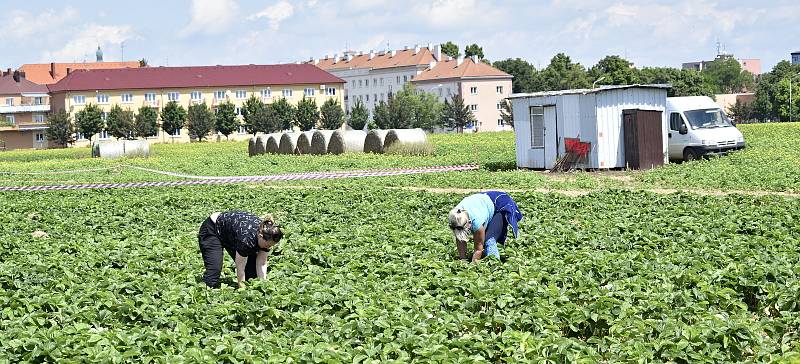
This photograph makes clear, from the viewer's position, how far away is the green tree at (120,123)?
115m

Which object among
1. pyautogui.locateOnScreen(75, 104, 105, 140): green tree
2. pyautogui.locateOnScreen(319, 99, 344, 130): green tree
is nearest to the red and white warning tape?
pyautogui.locateOnScreen(75, 104, 105, 140): green tree

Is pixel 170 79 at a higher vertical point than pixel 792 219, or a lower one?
higher

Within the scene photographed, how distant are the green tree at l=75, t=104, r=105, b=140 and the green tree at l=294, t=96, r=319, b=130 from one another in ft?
67.7

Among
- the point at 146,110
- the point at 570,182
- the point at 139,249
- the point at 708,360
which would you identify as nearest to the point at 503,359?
the point at 708,360

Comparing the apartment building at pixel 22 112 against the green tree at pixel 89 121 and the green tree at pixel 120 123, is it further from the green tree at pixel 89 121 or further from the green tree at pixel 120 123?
the green tree at pixel 120 123

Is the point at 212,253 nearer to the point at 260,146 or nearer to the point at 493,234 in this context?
the point at 493,234

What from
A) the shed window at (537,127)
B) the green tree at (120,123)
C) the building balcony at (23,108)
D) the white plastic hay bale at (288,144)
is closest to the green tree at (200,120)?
the green tree at (120,123)

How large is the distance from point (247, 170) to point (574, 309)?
32.0m

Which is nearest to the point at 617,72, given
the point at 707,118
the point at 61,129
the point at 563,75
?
the point at 563,75

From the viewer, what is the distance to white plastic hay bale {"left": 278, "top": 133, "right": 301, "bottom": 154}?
56.1m

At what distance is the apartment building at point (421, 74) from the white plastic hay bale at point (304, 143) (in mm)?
69848

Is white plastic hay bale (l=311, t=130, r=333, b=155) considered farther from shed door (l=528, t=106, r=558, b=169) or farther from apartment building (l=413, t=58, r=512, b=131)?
apartment building (l=413, t=58, r=512, b=131)

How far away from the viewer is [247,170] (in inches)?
1645

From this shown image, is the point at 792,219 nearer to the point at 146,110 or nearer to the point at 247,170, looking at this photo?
the point at 247,170
